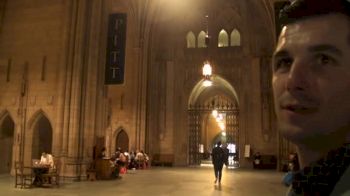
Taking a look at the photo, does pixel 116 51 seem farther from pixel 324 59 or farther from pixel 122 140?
pixel 324 59

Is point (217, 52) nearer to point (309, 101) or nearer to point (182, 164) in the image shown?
point (182, 164)

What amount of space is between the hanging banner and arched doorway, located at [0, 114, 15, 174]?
19.8ft

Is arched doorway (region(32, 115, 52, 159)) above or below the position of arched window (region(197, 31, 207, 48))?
below

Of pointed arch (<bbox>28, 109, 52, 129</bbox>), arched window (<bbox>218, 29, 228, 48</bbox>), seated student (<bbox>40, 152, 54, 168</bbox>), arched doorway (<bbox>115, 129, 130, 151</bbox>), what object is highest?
arched window (<bbox>218, 29, 228, 48</bbox>)

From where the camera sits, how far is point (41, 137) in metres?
19.5

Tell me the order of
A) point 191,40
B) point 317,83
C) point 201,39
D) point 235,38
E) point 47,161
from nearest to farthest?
1. point 317,83
2. point 47,161
3. point 235,38
4. point 201,39
5. point 191,40

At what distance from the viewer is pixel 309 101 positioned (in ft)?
3.34

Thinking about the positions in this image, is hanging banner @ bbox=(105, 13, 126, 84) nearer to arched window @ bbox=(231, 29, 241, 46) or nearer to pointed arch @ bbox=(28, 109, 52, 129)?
pointed arch @ bbox=(28, 109, 52, 129)

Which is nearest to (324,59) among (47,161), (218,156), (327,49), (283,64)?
(327,49)

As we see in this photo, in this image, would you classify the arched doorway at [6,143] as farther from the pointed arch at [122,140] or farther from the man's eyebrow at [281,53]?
the man's eyebrow at [281,53]

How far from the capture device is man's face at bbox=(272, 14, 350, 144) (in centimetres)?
100

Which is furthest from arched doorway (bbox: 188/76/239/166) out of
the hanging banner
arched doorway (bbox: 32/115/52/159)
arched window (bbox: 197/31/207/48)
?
the hanging banner

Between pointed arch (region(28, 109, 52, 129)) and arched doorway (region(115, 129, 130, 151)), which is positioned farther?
arched doorway (region(115, 129, 130, 151))

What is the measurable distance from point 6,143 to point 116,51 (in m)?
7.88
